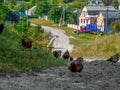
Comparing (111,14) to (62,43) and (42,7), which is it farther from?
(62,43)

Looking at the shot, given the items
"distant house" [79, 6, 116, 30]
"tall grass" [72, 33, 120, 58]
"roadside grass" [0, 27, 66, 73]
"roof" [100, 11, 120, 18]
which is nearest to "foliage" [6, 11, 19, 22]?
"tall grass" [72, 33, 120, 58]

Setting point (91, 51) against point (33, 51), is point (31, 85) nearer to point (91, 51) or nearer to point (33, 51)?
point (33, 51)

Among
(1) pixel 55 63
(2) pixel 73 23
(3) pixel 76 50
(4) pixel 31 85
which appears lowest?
(2) pixel 73 23

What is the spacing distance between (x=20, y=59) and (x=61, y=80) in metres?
2.86

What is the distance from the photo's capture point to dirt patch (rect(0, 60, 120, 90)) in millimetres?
10070

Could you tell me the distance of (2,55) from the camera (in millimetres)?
13914

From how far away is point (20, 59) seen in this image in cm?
1402

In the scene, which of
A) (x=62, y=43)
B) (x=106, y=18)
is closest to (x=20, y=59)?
(x=62, y=43)

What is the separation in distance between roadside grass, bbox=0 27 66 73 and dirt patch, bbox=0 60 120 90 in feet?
1.59

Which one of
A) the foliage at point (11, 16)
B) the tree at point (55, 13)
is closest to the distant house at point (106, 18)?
the tree at point (55, 13)

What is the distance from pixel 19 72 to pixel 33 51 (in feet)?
11.4

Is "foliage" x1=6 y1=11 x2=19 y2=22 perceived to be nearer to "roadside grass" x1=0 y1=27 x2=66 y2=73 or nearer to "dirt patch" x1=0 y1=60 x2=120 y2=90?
"roadside grass" x1=0 y1=27 x2=66 y2=73

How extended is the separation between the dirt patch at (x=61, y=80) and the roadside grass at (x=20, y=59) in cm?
49

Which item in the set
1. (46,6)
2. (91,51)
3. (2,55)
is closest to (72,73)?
(2,55)
